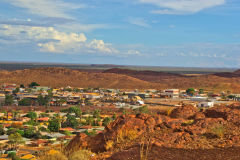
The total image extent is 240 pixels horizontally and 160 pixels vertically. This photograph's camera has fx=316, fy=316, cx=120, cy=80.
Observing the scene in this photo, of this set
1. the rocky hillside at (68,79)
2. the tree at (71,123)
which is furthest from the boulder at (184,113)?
the rocky hillside at (68,79)

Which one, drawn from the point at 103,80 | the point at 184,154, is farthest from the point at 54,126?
the point at 103,80

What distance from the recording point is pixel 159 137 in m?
10.5

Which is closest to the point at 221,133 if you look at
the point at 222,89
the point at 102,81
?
the point at 222,89

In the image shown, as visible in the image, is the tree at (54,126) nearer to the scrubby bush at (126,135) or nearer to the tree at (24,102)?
the tree at (24,102)

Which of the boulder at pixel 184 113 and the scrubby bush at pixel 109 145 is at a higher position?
the boulder at pixel 184 113

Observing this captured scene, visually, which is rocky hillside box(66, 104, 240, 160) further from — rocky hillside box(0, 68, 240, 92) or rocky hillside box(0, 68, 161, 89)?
rocky hillside box(0, 68, 161, 89)

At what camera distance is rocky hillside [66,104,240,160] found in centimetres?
928

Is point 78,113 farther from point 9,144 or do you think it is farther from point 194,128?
point 194,128

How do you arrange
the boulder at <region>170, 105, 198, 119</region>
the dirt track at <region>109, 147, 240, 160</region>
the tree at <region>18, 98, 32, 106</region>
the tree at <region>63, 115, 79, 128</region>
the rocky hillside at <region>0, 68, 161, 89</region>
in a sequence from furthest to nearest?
the rocky hillside at <region>0, 68, 161, 89</region>, the tree at <region>18, 98, 32, 106</region>, the tree at <region>63, 115, 79, 128</region>, the boulder at <region>170, 105, 198, 119</region>, the dirt track at <region>109, 147, 240, 160</region>

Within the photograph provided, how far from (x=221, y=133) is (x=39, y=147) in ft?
82.1

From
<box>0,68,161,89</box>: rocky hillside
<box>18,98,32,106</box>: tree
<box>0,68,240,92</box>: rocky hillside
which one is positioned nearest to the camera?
<box>18,98,32,106</box>: tree

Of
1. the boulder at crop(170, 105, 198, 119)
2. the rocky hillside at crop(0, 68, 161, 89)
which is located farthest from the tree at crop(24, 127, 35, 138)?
the rocky hillside at crop(0, 68, 161, 89)

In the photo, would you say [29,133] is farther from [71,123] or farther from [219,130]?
[219,130]

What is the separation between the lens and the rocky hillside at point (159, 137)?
30.5 feet
